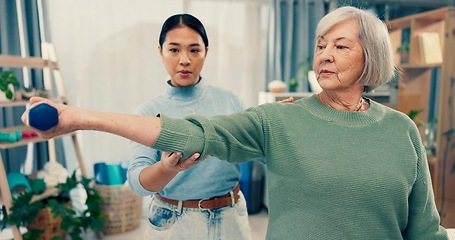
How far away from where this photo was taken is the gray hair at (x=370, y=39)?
879 millimetres

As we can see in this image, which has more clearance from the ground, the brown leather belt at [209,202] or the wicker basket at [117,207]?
the brown leather belt at [209,202]

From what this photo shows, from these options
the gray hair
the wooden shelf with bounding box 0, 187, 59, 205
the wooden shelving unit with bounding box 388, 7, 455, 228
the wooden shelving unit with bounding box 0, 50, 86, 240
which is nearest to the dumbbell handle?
the wooden shelving unit with bounding box 0, 50, 86, 240

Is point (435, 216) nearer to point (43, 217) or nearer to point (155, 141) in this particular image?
point (155, 141)

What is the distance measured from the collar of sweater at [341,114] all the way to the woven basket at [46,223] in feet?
6.69

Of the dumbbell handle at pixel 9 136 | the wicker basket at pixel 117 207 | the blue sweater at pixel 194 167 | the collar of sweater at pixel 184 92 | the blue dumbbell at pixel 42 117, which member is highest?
the blue dumbbell at pixel 42 117

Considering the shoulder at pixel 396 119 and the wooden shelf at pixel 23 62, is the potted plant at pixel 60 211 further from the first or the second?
the shoulder at pixel 396 119

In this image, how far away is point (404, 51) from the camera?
280 cm

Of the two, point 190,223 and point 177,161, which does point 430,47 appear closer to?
point 190,223

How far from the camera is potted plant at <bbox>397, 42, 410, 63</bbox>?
9.15 ft

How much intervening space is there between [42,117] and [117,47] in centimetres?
252

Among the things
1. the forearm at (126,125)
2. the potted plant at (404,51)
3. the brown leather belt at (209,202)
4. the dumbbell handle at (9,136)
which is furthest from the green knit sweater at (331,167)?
the potted plant at (404,51)

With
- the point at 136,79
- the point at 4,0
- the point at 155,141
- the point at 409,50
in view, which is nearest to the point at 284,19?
the point at 409,50

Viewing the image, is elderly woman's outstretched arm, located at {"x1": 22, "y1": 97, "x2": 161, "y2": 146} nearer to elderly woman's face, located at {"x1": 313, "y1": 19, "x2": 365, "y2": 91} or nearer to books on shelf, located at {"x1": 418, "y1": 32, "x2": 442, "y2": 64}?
elderly woman's face, located at {"x1": 313, "y1": 19, "x2": 365, "y2": 91}

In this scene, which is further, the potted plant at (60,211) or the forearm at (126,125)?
the potted plant at (60,211)
